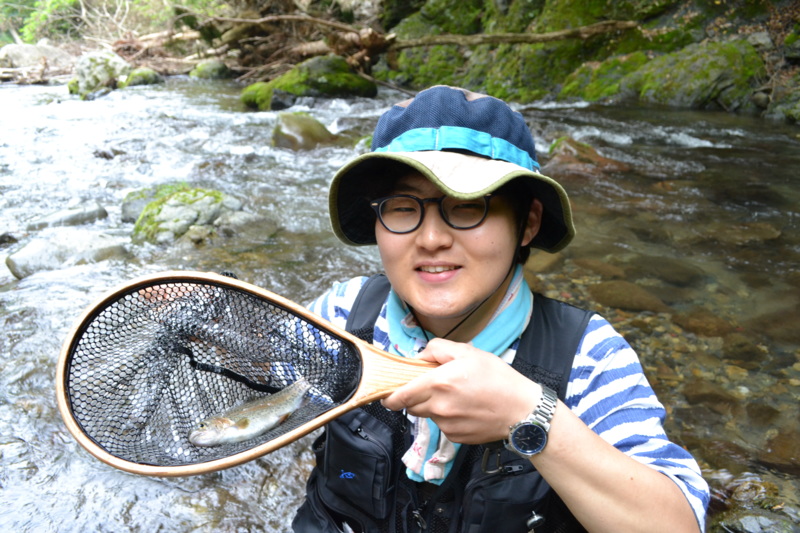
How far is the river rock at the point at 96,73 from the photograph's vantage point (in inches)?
650

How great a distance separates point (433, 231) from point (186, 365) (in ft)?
2.78

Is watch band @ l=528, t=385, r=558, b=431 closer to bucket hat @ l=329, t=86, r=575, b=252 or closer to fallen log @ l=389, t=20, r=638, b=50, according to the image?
bucket hat @ l=329, t=86, r=575, b=252

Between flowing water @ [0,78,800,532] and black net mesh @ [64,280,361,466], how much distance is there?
113 cm

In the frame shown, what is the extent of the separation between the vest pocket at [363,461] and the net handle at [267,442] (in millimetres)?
227

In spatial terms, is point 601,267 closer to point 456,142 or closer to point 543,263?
point 543,263

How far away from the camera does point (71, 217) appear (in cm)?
625

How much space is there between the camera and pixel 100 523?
2.46 meters

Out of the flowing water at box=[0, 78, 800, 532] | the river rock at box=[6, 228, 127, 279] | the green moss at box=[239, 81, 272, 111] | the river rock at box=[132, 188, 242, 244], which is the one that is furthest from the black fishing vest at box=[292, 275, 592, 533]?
the green moss at box=[239, 81, 272, 111]

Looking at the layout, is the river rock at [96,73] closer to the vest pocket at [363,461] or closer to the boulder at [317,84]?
the boulder at [317,84]

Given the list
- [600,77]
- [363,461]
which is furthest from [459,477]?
[600,77]

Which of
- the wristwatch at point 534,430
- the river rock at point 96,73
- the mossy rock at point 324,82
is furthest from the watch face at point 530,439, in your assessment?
the river rock at point 96,73

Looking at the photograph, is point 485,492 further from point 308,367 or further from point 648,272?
point 648,272

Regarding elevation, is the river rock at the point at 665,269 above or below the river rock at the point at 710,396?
below

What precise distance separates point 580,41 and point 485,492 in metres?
13.9
